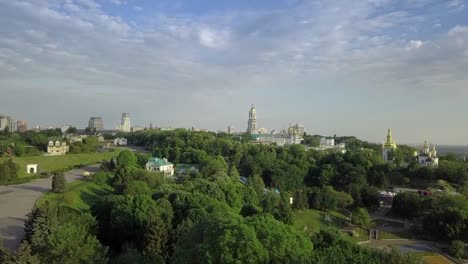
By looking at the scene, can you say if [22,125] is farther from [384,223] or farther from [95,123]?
[384,223]

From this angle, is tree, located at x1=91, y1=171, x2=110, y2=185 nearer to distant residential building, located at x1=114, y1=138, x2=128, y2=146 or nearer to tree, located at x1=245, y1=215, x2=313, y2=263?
tree, located at x1=245, y1=215, x2=313, y2=263

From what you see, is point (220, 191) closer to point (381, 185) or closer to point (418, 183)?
point (381, 185)

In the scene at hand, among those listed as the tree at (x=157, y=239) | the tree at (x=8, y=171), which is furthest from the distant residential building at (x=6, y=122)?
the tree at (x=157, y=239)

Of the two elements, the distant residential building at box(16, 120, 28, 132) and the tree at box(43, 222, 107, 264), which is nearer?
the tree at box(43, 222, 107, 264)

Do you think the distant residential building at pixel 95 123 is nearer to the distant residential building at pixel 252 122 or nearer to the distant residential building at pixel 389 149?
the distant residential building at pixel 252 122

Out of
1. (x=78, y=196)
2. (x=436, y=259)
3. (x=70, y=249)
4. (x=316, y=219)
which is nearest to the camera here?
(x=70, y=249)

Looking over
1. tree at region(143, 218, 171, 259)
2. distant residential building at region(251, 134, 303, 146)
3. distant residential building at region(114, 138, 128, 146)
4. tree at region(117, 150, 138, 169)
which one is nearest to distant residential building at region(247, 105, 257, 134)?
distant residential building at region(251, 134, 303, 146)

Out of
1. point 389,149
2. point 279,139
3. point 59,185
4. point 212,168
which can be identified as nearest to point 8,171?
point 59,185
